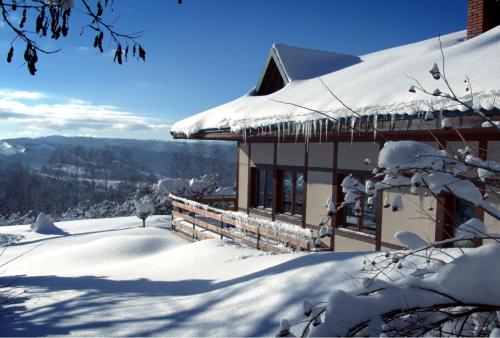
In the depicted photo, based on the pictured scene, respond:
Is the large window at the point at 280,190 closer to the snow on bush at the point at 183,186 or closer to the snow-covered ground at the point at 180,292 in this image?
the snow-covered ground at the point at 180,292

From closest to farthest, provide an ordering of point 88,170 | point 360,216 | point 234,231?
point 360,216, point 234,231, point 88,170

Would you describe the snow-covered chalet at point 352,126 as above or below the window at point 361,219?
above

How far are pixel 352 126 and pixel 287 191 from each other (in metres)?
5.45

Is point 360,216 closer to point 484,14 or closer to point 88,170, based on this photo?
point 484,14

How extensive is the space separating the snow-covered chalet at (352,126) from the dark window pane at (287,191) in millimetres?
39

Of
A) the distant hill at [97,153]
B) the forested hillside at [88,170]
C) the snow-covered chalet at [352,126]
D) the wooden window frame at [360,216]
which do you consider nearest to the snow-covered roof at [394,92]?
the snow-covered chalet at [352,126]

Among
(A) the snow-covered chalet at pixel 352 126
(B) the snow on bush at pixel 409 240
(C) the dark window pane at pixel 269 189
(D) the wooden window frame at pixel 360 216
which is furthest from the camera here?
(C) the dark window pane at pixel 269 189

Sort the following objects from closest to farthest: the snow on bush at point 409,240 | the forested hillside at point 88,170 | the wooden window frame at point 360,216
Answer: the snow on bush at point 409,240, the wooden window frame at point 360,216, the forested hillside at point 88,170

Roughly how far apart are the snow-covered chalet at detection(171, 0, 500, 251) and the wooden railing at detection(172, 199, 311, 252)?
1016 millimetres

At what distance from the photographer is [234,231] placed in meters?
9.42

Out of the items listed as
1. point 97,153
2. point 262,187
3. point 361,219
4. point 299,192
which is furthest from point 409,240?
point 97,153

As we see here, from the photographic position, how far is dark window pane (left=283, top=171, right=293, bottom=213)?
1048 centimetres

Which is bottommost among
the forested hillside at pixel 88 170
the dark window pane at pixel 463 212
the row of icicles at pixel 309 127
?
the forested hillside at pixel 88 170

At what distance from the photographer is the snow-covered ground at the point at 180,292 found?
13.8 feet
